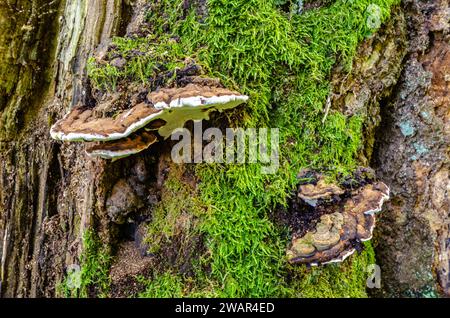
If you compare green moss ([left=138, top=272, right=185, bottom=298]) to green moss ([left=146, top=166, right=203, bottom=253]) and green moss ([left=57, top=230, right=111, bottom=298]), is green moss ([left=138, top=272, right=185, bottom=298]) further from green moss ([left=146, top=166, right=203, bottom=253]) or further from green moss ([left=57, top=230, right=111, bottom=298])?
green moss ([left=57, top=230, right=111, bottom=298])

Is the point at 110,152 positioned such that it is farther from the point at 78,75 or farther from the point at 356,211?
the point at 356,211

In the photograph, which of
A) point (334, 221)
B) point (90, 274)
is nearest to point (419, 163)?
point (334, 221)

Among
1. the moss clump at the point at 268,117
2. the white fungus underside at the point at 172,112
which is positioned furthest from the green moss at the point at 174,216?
the white fungus underside at the point at 172,112

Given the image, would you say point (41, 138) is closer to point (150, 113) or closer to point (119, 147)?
point (119, 147)

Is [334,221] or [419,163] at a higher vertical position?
[419,163]
